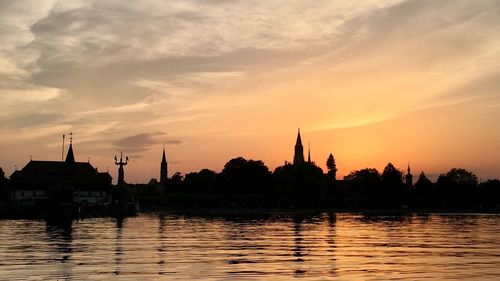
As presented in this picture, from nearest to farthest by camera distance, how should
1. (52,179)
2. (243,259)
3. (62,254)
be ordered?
(243,259), (62,254), (52,179)

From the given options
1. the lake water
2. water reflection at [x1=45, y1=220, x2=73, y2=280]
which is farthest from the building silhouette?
the lake water

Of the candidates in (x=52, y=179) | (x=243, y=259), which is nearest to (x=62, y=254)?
(x=243, y=259)

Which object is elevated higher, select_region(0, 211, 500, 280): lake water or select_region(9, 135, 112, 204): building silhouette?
select_region(9, 135, 112, 204): building silhouette

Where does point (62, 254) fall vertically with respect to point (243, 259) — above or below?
above

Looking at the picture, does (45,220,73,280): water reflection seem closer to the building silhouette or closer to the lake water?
the lake water

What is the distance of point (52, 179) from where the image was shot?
158m

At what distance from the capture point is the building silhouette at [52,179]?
169m

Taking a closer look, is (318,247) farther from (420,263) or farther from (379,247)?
(420,263)

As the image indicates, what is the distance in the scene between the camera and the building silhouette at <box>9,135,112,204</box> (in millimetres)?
168700

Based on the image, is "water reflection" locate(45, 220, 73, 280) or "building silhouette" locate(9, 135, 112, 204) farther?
"building silhouette" locate(9, 135, 112, 204)

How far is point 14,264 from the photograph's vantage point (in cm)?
3741

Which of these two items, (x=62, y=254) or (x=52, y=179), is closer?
(x=62, y=254)

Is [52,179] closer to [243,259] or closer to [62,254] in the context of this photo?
[62,254]

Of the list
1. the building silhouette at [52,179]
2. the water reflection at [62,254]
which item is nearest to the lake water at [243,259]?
the water reflection at [62,254]
